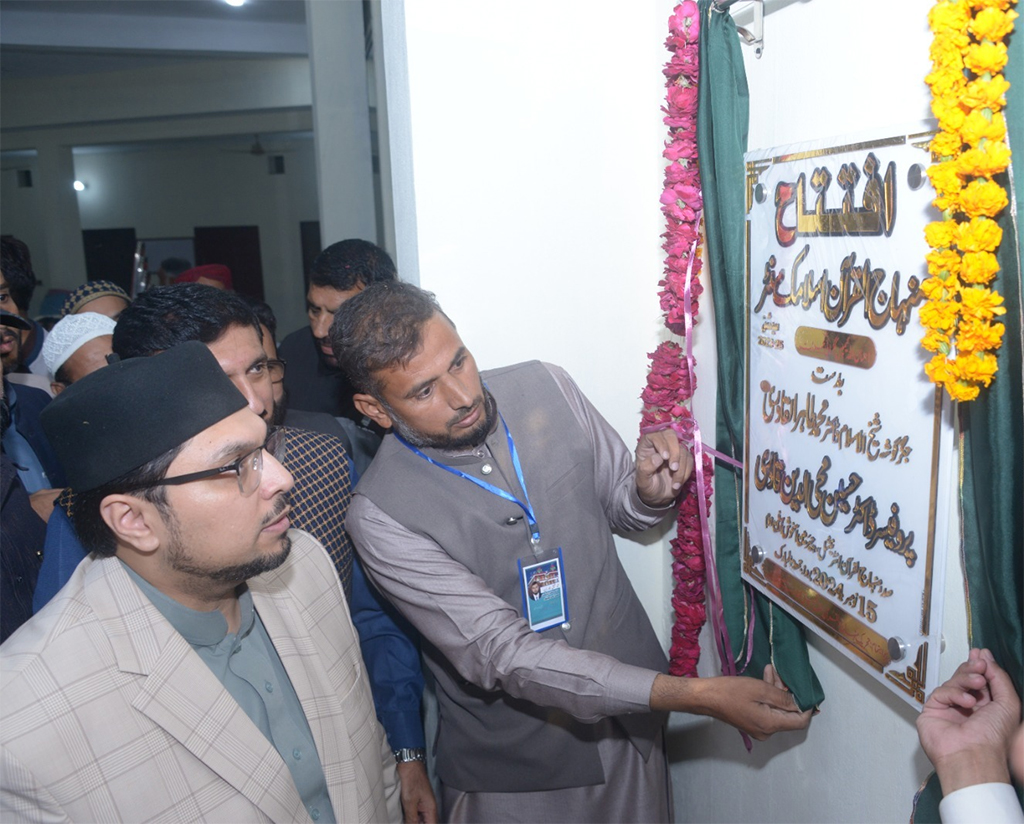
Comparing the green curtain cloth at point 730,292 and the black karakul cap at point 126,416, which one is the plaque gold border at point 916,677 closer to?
the green curtain cloth at point 730,292

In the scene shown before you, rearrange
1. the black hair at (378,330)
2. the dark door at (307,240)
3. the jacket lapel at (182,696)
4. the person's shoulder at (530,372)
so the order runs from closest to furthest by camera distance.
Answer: the jacket lapel at (182,696)
the black hair at (378,330)
the person's shoulder at (530,372)
the dark door at (307,240)

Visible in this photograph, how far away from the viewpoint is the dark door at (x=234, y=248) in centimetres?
1295

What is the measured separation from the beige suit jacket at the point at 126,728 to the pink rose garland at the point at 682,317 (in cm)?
102

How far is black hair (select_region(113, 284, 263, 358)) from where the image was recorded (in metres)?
1.74

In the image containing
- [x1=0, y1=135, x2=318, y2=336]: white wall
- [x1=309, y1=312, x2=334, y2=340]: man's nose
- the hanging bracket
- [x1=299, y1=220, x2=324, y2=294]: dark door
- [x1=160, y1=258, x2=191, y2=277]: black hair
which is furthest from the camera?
[x1=299, y1=220, x2=324, y2=294]: dark door

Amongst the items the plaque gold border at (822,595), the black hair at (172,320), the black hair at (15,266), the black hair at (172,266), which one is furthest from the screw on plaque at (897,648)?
the black hair at (172,266)

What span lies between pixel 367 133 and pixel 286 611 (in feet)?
15.5

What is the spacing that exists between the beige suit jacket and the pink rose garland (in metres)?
1.02

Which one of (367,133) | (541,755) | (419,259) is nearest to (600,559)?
(541,755)

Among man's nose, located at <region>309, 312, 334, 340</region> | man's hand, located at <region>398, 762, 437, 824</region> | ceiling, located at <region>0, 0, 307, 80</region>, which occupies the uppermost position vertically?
ceiling, located at <region>0, 0, 307, 80</region>

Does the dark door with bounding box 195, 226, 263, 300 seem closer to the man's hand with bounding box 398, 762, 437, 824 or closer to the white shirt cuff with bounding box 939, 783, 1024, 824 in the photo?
the man's hand with bounding box 398, 762, 437, 824

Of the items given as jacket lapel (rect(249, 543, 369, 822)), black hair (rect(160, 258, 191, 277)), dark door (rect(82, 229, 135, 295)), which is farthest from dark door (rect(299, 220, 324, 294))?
jacket lapel (rect(249, 543, 369, 822))

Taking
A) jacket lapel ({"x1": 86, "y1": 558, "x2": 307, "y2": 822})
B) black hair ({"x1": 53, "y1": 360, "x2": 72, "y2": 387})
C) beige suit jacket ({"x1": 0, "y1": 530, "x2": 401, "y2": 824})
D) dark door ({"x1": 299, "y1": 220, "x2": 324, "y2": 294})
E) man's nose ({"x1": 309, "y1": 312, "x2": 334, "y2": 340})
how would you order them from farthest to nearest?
dark door ({"x1": 299, "y1": 220, "x2": 324, "y2": 294})
man's nose ({"x1": 309, "y1": 312, "x2": 334, "y2": 340})
black hair ({"x1": 53, "y1": 360, "x2": 72, "y2": 387})
jacket lapel ({"x1": 86, "y1": 558, "x2": 307, "y2": 822})
beige suit jacket ({"x1": 0, "y1": 530, "x2": 401, "y2": 824})

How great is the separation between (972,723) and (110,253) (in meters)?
14.3
